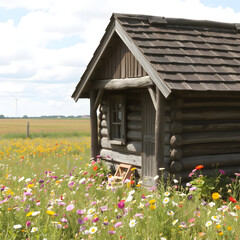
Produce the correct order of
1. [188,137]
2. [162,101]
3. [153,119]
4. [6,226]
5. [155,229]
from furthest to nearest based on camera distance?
[153,119] → [188,137] → [162,101] → [6,226] → [155,229]

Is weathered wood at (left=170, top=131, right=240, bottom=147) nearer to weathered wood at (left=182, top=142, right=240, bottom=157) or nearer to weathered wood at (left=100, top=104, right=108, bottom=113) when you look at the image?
weathered wood at (left=182, top=142, right=240, bottom=157)

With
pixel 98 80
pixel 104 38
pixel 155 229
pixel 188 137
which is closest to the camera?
pixel 155 229

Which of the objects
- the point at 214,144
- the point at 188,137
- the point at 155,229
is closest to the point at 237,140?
the point at 214,144

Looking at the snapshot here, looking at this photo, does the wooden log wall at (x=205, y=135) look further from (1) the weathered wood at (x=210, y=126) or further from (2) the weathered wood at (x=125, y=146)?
(2) the weathered wood at (x=125, y=146)

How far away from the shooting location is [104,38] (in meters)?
10.4

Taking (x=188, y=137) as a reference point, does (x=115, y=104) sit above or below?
above

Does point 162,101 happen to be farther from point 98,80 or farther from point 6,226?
point 6,226

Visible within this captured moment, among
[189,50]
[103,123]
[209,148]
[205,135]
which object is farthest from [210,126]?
[103,123]

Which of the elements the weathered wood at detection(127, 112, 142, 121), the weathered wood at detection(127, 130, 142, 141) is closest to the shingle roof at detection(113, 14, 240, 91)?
the weathered wood at detection(127, 112, 142, 121)

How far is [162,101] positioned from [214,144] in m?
2.00

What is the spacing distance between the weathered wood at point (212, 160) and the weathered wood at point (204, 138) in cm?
37

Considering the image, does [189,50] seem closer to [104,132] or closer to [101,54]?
[101,54]

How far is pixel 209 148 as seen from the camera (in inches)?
367

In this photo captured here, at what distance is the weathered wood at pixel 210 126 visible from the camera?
8939mm
